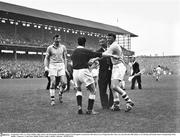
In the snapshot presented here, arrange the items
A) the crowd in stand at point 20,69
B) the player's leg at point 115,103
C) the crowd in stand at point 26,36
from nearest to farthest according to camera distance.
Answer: the player's leg at point 115,103
the crowd in stand at point 20,69
the crowd in stand at point 26,36

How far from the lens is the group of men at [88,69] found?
21.9ft

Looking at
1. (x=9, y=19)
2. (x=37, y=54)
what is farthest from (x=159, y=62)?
(x=9, y=19)

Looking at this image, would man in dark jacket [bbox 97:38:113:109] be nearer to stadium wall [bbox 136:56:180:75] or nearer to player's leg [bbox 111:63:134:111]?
player's leg [bbox 111:63:134:111]

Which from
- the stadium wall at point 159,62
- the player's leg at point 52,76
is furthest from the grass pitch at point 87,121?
the stadium wall at point 159,62

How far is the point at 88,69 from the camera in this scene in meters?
6.84

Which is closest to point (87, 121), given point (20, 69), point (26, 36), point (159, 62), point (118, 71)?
point (118, 71)

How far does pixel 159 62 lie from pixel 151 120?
188ft

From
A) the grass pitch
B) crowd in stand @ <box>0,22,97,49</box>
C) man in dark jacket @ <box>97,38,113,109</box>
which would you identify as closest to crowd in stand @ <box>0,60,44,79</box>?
crowd in stand @ <box>0,22,97,49</box>

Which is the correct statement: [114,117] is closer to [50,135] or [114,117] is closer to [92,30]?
[50,135]

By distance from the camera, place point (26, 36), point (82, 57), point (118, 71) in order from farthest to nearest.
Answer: point (26, 36), point (118, 71), point (82, 57)

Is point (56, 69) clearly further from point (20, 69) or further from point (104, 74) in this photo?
point (20, 69)

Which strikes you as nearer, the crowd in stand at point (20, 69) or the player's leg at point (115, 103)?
the player's leg at point (115, 103)

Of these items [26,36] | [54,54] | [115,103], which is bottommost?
[115,103]

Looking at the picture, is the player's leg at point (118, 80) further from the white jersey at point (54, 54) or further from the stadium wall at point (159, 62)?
the stadium wall at point (159, 62)
